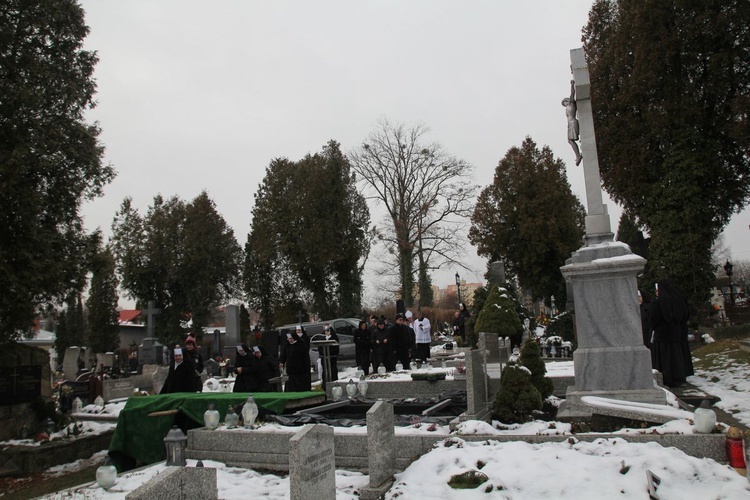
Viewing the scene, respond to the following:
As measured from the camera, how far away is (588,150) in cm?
867

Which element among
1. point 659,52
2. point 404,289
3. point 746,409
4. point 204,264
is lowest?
point 746,409

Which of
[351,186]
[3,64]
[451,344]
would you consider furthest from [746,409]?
[351,186]

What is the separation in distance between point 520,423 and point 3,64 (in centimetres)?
1276

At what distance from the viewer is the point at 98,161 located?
1421cm

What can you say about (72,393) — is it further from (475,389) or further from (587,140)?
(587,140)

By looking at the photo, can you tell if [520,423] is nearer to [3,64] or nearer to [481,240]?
[3,64]

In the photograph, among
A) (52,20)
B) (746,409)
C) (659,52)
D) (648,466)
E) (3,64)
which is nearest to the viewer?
(648,466)

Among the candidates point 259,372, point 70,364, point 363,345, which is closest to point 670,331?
point 363,345

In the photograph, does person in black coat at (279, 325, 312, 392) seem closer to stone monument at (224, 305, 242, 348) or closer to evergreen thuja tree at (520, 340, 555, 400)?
evergreen thuja tree at (520, 340, 555, 400)

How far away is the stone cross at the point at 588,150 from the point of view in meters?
8.34

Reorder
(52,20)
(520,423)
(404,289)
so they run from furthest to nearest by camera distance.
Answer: (404,289), (52,20), (520,423)

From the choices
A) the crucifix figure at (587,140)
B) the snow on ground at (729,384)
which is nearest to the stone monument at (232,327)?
the snow on ground at (729,384)

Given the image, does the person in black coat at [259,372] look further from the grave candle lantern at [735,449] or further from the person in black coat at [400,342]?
the grave candle lantern at [735,449]

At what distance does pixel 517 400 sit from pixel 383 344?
26.4ft
